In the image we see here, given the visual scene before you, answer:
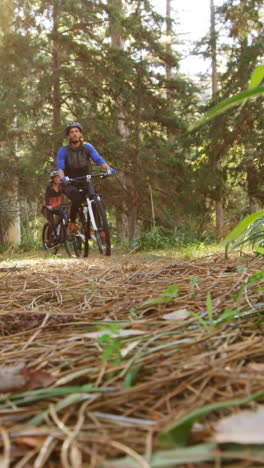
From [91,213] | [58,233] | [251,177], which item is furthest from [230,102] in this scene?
[251,177]

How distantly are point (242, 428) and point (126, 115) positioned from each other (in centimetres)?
1178

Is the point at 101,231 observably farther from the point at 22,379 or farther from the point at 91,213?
the point at 22,379

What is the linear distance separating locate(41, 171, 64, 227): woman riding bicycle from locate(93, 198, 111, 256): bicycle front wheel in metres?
2.22

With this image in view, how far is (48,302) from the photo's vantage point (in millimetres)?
1678

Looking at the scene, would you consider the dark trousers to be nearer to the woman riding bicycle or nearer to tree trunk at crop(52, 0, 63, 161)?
the woman riding bicycle

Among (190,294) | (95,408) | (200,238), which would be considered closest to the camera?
(95,408)

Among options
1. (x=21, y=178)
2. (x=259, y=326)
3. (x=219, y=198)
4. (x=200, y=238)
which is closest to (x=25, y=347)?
(x=259, y=326)

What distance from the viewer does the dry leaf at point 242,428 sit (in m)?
0.55

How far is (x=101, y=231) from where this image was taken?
5871 mm

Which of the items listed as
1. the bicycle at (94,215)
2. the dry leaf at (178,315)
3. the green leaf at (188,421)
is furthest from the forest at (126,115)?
the green leaf at (188,421)

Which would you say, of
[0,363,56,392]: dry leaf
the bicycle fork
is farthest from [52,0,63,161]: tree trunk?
[0,363,56,392]: dry leaf

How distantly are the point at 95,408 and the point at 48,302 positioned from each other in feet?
3.35

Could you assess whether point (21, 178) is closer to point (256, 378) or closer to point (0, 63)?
point (0, 63)

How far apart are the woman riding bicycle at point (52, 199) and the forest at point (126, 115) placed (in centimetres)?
259
